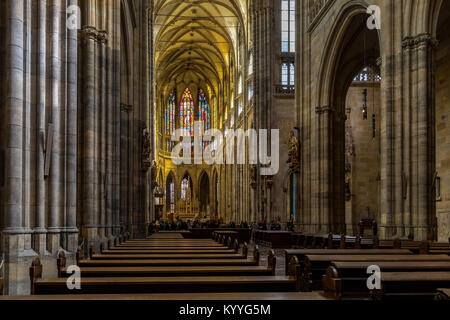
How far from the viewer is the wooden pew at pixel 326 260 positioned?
21.6 ft

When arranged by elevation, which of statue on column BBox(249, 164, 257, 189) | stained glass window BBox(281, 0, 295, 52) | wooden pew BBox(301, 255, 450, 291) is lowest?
wooden pew BBox(301, 255, 450, 291)

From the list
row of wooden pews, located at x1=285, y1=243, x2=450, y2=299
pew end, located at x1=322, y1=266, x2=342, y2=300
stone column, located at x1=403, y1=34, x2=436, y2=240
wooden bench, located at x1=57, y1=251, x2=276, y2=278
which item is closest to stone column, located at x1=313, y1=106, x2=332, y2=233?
stone column, located at x1=403, y1=34, x2=436, y2=240

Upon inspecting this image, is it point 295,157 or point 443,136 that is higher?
point 443,136

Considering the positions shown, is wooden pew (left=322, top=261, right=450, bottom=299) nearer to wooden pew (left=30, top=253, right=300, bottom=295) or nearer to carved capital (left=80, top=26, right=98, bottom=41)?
wooden pew (left=30, top=253, right=300, bottom=295)

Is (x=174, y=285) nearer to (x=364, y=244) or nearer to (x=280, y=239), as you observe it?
(x=364, y=244)

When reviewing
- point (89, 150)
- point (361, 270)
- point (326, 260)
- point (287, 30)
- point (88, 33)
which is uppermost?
point (287, 30)

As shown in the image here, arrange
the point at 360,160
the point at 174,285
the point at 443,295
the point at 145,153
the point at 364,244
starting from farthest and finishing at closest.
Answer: the point at 360,160
the point at 145,153
the point at 364,244
the point at 174,285
the point at 443,295

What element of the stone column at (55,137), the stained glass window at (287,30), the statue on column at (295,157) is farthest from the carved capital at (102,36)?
the stained glass window at (287,30)

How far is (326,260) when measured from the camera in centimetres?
725

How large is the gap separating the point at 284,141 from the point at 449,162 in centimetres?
1265

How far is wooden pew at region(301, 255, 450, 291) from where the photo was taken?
658 centimetres

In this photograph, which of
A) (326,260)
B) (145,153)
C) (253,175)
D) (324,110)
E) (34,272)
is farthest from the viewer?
(253,175)

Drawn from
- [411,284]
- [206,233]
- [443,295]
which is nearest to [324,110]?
[206,233]
